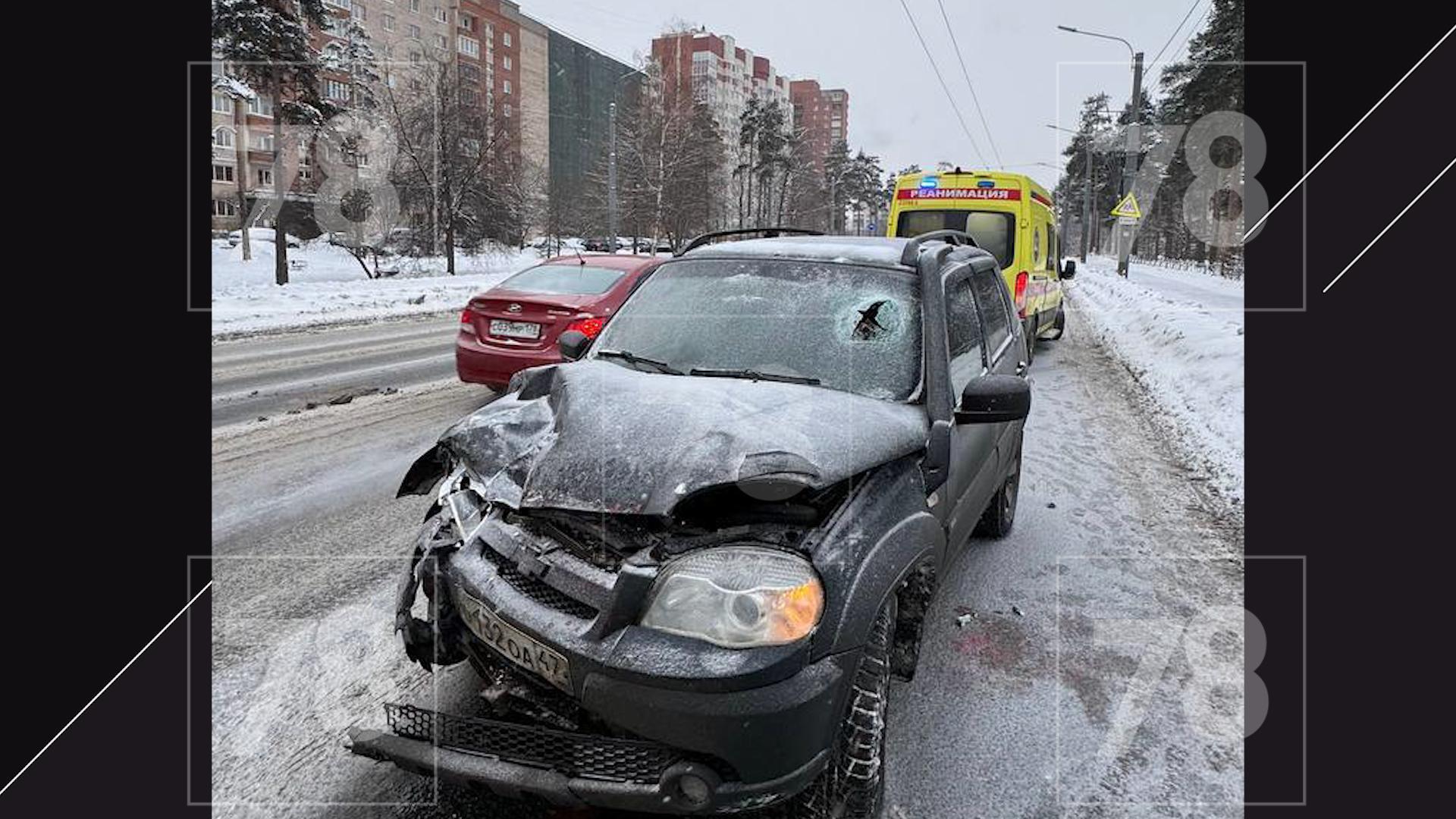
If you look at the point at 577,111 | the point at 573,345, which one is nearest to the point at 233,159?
the point at 577,111

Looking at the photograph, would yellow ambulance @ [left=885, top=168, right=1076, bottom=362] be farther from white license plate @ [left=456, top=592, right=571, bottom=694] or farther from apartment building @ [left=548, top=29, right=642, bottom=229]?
apartment building @ [left=548, top=29, right=642, bottom=229]

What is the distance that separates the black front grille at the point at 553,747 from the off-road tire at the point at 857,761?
43cm

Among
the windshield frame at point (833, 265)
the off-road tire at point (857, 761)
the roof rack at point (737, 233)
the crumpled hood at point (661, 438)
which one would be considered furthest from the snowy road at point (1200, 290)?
the off-road tire at point (857, 761)

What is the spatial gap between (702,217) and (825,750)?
45912 mm

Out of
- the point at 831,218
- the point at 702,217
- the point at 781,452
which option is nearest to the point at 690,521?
the point at 781,452

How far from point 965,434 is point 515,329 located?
5946mm

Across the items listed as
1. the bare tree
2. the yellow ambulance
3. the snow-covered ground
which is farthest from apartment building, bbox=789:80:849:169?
the yellow ambulance

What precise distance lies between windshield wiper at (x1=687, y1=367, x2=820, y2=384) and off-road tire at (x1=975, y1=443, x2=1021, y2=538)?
1.91 m

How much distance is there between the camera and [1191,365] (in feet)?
36.6

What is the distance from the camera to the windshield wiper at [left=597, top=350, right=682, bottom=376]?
3.56m

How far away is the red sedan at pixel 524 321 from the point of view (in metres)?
8.38

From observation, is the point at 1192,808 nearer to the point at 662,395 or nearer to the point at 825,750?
the point at 825,750

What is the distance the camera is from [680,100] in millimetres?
38281

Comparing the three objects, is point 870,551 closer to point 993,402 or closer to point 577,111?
point 993,402
